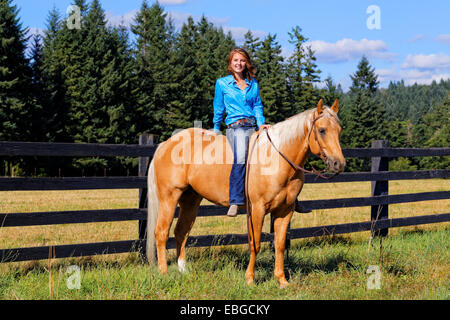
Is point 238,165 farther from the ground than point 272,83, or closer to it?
closer to it

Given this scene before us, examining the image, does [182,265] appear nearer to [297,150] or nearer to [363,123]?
[297,150]

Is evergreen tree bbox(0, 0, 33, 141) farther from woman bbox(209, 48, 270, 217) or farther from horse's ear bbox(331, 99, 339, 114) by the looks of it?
horse's ear bbox(331, 99, 339, 114)

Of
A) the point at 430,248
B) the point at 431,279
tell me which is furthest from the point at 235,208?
the point at 430,248

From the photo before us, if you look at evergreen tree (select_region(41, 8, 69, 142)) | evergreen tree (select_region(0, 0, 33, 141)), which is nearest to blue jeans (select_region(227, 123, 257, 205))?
evergreen tree (select_region(0, 0, 33, 141))

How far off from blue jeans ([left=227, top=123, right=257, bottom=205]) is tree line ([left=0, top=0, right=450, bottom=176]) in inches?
1206

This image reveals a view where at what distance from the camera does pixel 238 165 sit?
16.0 feet

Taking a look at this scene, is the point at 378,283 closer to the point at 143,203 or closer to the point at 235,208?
the point at 235,208

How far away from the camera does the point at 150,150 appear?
20.6 ft

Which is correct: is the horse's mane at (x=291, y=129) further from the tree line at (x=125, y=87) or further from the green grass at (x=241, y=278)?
the tree line at (x=125, y=87)

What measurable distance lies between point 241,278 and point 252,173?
1.21m

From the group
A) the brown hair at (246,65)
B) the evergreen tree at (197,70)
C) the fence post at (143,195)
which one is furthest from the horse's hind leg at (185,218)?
the evergreen tree at (197,70)

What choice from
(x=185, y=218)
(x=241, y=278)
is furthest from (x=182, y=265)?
(x=241, y=278)

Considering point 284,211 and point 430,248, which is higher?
point 284,211
